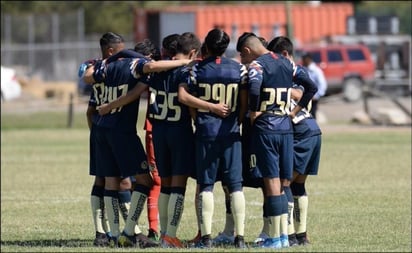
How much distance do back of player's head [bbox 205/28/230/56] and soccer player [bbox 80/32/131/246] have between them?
1.32 m

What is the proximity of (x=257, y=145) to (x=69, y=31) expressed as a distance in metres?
45.3

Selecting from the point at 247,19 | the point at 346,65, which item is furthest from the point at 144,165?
the point at 247,19

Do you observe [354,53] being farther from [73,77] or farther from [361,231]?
[361,231]

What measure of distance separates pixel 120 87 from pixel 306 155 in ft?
6.85

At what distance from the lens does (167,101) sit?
1125 cm

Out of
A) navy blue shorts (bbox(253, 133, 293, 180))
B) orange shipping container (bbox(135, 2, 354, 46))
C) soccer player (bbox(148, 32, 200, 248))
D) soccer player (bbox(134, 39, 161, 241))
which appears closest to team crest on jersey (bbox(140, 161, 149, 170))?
soccer player (bbox(148, 32, 200, 248))

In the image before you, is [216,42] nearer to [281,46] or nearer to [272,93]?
[272,93]

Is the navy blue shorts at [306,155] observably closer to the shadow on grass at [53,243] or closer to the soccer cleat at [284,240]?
the soccer cleat at [284,240]

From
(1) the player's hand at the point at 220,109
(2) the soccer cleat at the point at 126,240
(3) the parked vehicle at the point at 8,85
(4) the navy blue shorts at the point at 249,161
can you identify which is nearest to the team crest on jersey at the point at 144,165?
(2) the soccer cleat at the point at 126,240

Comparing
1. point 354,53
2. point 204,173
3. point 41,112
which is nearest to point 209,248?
point 204,173

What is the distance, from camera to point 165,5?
4638 cm

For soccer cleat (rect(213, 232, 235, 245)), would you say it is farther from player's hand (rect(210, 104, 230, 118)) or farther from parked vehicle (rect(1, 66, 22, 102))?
parked vehicle (rect(1, 66, 22, 102))

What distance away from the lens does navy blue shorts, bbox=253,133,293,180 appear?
36.3ft

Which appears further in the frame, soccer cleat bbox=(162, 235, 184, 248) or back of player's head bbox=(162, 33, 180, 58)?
back of player's head bbox=(162, 33, 180, 58)
